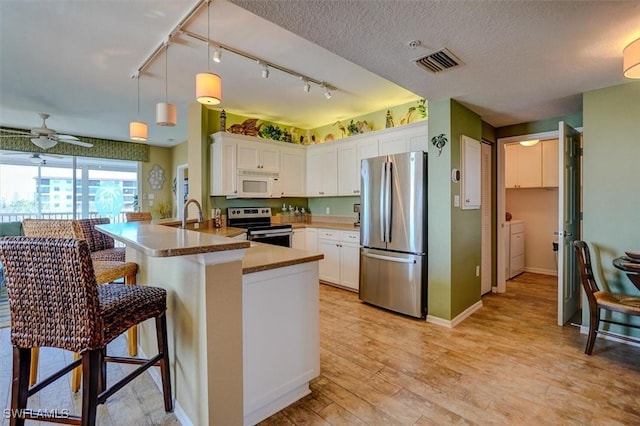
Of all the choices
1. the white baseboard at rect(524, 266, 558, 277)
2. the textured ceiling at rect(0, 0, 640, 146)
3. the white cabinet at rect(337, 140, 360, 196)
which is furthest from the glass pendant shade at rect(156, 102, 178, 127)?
the white baseboard at rect(524, 266, 558, 277)

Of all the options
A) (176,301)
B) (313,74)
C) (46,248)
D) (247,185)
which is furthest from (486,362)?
(247,185)

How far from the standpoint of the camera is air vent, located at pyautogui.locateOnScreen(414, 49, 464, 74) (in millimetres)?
2149

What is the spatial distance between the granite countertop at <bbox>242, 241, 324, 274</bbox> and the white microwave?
2.44 m

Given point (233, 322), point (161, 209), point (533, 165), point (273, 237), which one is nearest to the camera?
point (233, 322)

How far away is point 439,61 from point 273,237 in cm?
309

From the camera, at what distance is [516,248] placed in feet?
17.3

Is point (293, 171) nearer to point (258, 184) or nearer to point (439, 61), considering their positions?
point (258, 184)

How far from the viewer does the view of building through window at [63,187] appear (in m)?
6.00

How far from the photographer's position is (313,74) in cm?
336

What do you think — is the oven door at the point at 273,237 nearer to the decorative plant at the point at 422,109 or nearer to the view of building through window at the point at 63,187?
the decorative plant at the point at 422,109

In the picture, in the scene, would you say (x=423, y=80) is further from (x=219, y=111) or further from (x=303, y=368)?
(x=219, y=111)

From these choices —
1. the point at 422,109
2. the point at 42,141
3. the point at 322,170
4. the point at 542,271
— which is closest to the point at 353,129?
the point at 322,170

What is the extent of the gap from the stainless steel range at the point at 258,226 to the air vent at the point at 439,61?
2.92 m

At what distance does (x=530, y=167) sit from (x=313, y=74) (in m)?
4.15
